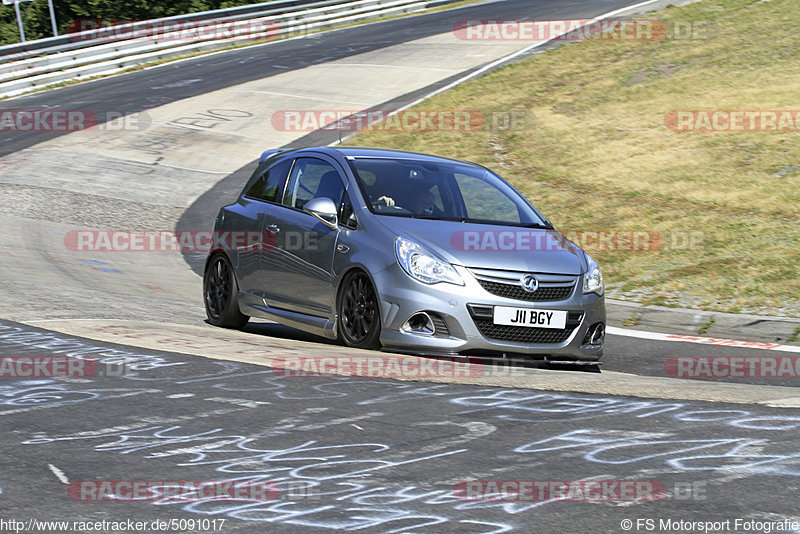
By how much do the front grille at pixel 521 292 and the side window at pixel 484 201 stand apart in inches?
39.0

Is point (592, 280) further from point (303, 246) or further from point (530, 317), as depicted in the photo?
point (303, 246)

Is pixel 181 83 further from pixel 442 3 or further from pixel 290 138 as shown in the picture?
pixel 442 3

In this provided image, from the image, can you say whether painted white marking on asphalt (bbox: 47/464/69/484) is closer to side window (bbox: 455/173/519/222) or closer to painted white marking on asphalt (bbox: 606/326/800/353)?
side window (bbox: 455/173/519/222)

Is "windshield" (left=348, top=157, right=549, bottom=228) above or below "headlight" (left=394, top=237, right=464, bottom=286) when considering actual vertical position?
above

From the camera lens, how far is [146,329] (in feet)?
28.2

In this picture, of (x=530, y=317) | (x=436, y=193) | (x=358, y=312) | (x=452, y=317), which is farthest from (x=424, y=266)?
(x=436, y=193)

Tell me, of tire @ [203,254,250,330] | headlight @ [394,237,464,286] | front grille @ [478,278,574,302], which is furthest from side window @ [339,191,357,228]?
tire @ [203,254,250,330]

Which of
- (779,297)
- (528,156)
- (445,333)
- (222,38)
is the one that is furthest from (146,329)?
(222,38)

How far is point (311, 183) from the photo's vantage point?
8969mm

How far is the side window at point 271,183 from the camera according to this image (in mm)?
9367

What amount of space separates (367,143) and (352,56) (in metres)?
11.1

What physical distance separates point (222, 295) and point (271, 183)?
116cm

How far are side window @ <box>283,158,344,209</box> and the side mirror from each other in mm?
182

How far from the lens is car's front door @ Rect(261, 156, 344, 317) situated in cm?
836
